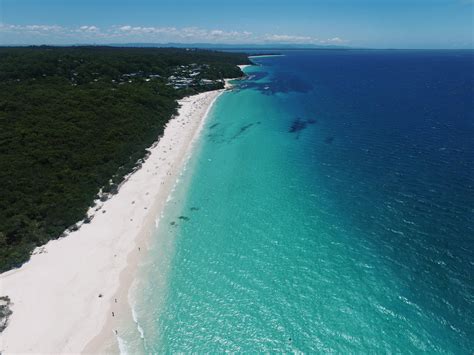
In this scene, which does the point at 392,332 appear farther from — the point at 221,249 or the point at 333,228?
the point at 221,249

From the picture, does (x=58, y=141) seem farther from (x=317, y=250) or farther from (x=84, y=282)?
(x=317, y=250)

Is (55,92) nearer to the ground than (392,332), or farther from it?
farther from it

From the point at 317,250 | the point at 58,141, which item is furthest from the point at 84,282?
the point at 58,141

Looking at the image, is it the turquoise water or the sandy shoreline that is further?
the turquoise water

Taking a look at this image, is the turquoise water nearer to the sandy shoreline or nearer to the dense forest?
the sandy shoreline

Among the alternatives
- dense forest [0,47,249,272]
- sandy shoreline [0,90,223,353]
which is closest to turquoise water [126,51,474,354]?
sandy shoreline [0,90,223,353]

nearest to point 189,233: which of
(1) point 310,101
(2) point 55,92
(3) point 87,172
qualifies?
(3) point 87,172
